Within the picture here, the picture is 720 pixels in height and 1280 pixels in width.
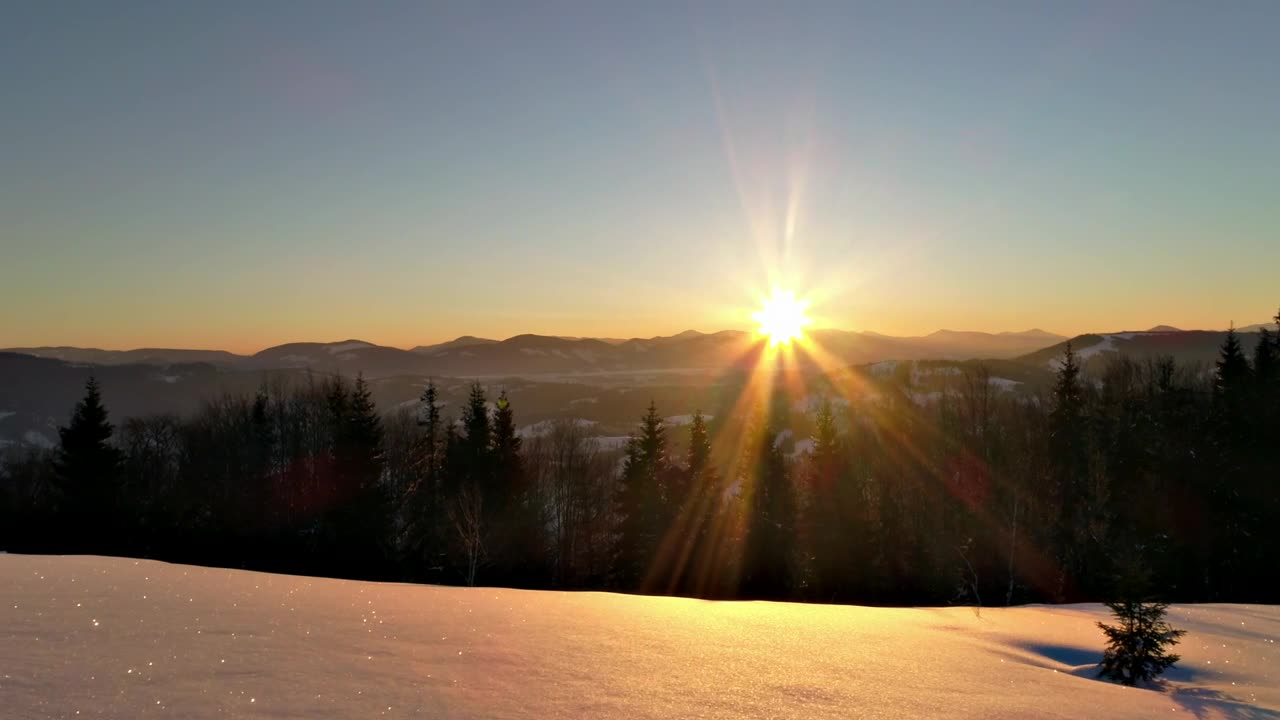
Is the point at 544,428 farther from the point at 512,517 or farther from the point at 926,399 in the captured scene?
the point at 512,517

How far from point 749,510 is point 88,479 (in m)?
38.4

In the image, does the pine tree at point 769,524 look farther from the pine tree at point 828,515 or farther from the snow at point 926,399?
the snow at point 926,399

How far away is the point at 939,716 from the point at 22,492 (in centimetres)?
6832

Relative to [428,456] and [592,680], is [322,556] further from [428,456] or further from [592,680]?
[592,680]

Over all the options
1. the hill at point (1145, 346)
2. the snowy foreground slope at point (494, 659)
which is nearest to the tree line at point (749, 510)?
the snowy foreground slope at point (494, 659)

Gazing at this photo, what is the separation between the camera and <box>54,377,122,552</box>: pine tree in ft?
131

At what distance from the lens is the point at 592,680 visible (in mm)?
6727

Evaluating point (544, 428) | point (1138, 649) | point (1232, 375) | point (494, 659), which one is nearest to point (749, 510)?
point (1232, 375)

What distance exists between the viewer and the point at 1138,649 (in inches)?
416

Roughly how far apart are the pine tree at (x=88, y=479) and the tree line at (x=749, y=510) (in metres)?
0.10

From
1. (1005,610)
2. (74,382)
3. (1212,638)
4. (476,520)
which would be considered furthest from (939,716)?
(74,382)

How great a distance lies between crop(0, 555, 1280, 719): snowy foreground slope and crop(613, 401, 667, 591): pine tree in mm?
28831

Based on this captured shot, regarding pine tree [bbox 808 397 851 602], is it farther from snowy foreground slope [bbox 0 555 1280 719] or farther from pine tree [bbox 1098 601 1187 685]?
pine tree [bbox 1098 601 1187 685]

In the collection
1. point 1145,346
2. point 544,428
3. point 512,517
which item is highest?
point 1145,346
